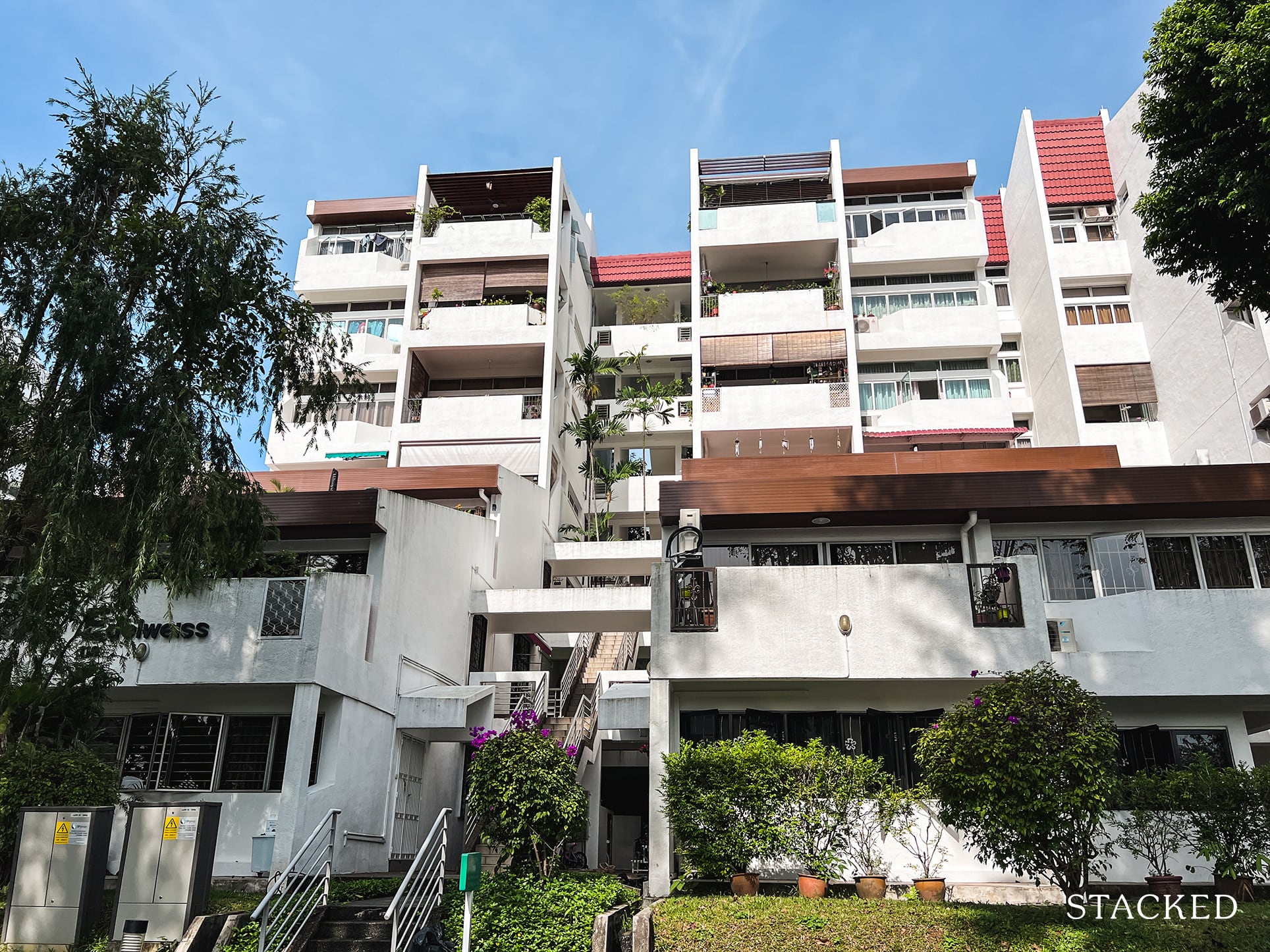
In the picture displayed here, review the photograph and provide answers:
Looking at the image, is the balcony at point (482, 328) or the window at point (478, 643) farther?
the balcony at point (482, 328)

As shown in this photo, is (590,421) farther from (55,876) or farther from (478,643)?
(55,876)

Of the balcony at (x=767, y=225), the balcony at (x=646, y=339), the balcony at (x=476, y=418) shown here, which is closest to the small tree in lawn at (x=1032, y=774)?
the balcony at (x=476, y=418)

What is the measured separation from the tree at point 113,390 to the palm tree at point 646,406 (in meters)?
22.6

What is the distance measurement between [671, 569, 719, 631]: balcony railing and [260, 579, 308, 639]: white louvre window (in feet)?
20.5

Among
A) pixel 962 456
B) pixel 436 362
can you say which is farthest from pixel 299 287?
pixel 962 456

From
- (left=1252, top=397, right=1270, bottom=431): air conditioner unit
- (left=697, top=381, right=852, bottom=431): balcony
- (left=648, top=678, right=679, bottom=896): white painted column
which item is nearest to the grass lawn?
(left=648, top=678, right=679, bottom=896): white painted column

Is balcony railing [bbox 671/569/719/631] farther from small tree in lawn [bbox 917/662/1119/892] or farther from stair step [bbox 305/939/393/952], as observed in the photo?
stair step [bbox 305/939/393/952]

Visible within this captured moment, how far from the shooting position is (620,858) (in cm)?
2998

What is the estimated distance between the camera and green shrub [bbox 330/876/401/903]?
13.2 m

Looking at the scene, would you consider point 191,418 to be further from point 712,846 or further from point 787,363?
point 787,363

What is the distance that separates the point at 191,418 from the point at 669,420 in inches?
1014

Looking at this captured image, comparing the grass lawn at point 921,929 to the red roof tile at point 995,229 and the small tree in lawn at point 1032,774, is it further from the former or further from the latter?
the red roof tile at point 995,229

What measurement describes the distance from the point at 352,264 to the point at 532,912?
3106 cm

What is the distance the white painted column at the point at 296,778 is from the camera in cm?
1477
